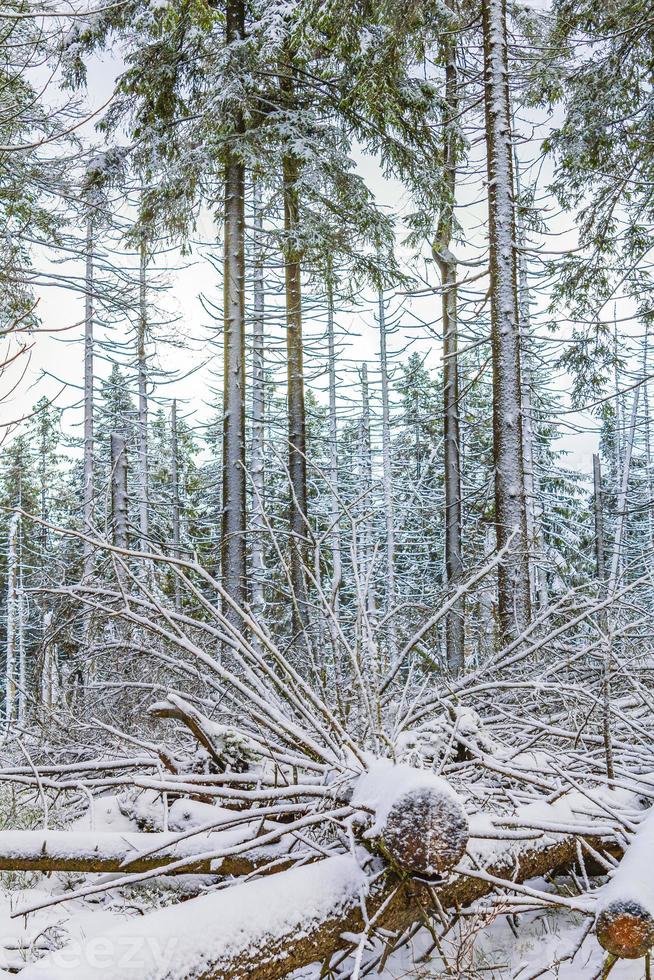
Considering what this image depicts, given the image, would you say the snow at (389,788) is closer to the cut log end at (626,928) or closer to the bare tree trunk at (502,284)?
the cut log end at (626,928)

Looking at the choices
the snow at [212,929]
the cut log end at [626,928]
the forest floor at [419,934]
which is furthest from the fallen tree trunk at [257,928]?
the cut log end at [626,928]

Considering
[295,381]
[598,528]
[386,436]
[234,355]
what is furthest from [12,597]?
[598,528]

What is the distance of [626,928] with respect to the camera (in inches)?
68.6

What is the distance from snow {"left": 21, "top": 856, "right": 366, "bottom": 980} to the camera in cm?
148

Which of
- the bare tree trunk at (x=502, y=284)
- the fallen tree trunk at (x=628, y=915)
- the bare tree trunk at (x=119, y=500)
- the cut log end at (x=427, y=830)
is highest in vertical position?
the bare tree trunk at (x=502, y=284)

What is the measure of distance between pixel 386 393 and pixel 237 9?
44.7ft

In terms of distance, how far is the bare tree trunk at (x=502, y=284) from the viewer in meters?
7.62

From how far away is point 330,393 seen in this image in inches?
922

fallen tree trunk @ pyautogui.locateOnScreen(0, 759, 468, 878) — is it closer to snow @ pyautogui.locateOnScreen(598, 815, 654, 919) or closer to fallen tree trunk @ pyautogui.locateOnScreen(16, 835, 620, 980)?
fallen tree trunk @ pyautogui.locateOnScreen(16, 835, 620, 980)

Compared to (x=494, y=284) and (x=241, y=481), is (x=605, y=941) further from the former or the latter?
(x=241, y=481)

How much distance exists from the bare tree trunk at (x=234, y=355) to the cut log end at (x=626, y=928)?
849 centimetres

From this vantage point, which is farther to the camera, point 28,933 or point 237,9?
point 237,9

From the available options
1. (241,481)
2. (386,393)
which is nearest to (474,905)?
(241,481)
